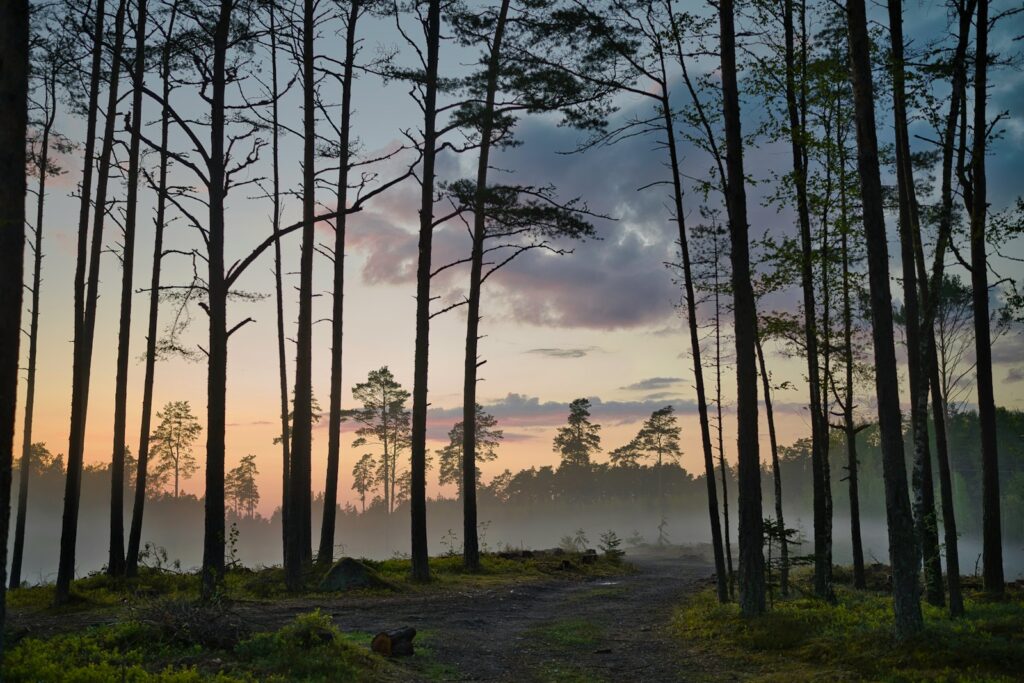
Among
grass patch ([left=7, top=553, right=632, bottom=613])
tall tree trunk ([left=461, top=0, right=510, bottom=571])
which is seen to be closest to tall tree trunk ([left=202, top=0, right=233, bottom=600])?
grass patch ([left=7, top=553, right=632, bottom=613])

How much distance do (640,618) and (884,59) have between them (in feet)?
40.5

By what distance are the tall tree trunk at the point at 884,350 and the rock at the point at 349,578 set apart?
38.8 ft

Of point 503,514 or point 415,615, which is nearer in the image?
point 415,615

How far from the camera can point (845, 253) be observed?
59.2 ft

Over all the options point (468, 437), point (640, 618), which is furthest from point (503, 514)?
point (640, 618)

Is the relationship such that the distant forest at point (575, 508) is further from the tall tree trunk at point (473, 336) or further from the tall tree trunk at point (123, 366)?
the tall tree trunk at point (123, 366)

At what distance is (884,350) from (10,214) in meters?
11.0

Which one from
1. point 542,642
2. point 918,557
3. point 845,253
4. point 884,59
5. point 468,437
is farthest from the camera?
point 468,437

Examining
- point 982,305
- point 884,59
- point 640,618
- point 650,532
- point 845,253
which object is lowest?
point 650,532

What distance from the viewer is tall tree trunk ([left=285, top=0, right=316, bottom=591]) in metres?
17.5

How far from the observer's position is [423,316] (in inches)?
786

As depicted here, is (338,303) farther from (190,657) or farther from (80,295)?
(190,657)

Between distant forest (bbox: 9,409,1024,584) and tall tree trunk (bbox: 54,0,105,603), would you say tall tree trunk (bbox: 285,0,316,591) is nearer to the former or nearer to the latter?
tall tree trunk (bbox: 54,0,105,603)

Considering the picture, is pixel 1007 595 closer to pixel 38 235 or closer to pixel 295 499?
pixel 295 499
